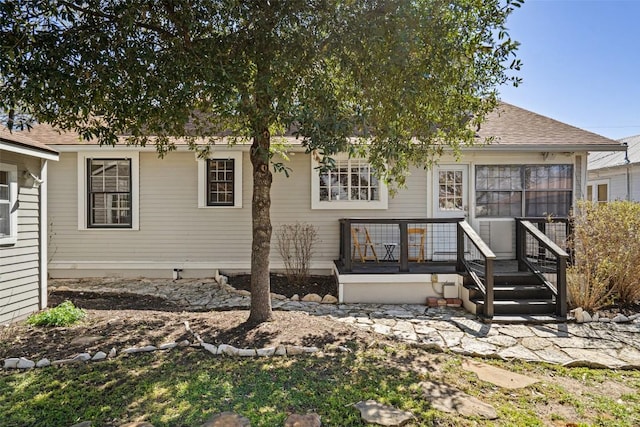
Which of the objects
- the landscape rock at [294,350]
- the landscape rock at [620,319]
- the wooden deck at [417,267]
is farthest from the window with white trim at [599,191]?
the landscape rock at [294,350]

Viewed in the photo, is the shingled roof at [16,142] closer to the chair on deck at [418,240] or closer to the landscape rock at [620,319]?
the chair on deck at [418,240]

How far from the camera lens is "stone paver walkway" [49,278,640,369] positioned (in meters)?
4.40

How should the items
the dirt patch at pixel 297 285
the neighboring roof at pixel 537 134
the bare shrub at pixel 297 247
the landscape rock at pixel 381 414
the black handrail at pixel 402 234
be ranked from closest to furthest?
the landscape rock at pixel 381 414 → the black handrail at pixel 402 234 → the dirt patch at pixel 297 285 → the neighboring roof at pixel 537 134 → the bare shrub at pixel 297 247

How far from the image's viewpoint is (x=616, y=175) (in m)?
14.1

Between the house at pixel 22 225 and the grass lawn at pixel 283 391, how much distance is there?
2074 millimetres

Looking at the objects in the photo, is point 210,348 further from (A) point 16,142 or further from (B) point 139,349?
(A) point 16,142

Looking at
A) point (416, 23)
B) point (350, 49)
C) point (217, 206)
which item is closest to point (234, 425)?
point (350, 49)

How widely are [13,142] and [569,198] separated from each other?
10703 millimetres

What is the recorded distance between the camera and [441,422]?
2.87 m

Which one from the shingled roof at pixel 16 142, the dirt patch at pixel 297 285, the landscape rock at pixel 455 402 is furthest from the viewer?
the dirt patch at pixel 297 285

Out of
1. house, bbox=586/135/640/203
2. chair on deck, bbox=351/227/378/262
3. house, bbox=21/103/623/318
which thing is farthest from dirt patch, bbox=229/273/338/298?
house, bbox=586/135/640/203

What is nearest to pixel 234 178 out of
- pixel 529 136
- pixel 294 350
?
pixel 294 350

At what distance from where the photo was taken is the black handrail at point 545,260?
564cm

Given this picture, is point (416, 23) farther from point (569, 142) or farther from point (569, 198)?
point (569, 198)
